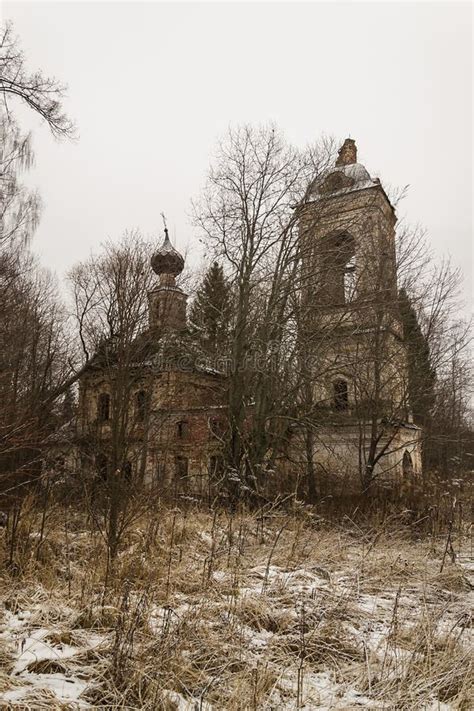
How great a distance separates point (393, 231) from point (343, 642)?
1495cm

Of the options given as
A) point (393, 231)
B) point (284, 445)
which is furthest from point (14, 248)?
point (393, 231)

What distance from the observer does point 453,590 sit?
5562 millimetres

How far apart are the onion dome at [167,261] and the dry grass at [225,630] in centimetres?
2087

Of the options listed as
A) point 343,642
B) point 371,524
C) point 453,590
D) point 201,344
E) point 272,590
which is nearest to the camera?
point 343,642

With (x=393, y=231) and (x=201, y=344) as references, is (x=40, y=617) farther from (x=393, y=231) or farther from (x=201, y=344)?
(x=393, y=231)

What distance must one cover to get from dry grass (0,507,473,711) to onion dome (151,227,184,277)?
2087cm

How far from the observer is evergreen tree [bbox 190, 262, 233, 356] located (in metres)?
13.9

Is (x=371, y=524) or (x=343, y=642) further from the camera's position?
(x=371, y=524)

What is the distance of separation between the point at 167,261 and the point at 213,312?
12.5 meters

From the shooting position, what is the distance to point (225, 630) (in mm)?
3889

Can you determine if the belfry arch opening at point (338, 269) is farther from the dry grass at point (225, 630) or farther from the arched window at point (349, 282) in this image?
the dry grass at point (225, 630)

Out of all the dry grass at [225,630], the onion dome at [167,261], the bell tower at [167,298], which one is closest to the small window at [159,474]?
the dry grass at [225,630]

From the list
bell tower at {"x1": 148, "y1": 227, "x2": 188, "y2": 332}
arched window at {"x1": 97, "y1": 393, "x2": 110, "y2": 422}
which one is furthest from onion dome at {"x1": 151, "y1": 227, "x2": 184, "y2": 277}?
arched window at {"x1": 97, "y1": 393, "x2": 110, "y2": 422}

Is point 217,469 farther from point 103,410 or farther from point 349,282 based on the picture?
point 349,282
